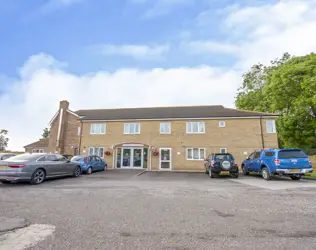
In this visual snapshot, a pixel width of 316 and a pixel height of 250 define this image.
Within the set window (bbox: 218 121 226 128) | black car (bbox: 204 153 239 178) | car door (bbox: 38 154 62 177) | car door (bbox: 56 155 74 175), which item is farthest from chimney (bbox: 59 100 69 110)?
black car (bbox: 204 153 239 178)

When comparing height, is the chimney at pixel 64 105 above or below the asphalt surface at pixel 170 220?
above

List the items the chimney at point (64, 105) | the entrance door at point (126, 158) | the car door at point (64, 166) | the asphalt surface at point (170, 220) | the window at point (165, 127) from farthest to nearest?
the chimney at point (64, 105) < the window at point (165, 127) < the entrance door at point (126, 158) < the car door at point (64, 166) < the asphalt surface at point (170, 220)

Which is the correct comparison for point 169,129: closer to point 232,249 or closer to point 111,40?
point 111,40

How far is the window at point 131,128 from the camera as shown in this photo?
19.9 meters

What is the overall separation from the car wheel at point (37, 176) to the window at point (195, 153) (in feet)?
42.7

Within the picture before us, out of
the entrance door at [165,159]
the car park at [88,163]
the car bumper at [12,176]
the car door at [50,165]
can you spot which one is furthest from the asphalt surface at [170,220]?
the entrance door at [165,159]

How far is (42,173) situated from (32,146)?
2928cm

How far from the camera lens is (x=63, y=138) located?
22.4m

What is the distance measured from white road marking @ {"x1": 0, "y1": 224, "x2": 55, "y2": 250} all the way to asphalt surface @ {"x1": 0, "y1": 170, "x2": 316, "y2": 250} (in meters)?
0.10

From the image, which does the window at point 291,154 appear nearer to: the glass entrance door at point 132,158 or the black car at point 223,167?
the black car at point 223,167

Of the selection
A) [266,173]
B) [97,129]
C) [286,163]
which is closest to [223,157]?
[266,173]

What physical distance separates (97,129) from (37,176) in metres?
11.7

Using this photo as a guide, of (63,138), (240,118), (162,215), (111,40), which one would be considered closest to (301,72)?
(240,118)

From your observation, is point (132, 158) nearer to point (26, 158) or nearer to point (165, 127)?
point (165, 127)
